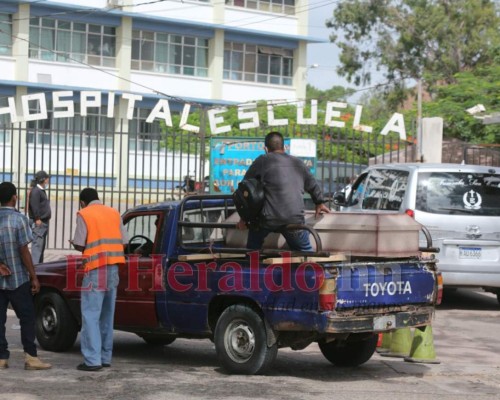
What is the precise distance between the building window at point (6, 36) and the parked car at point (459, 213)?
3308cm

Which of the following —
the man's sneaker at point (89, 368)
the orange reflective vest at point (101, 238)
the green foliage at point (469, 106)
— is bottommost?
the man's sneaker at point (89, 368)

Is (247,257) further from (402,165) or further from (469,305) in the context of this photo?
(469,305)

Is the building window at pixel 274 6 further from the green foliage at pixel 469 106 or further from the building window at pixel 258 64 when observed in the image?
the green foliage at pixel 469 106

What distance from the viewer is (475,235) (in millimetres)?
13812

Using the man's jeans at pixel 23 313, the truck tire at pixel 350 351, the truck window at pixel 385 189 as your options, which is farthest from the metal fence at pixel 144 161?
the truck tire at pixel 350 351

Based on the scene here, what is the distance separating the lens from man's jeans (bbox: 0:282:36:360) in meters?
9.09

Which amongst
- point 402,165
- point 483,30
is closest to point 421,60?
point 483,30

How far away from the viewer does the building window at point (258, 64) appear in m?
50.6

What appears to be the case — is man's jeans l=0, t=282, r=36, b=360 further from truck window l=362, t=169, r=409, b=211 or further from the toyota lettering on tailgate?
truck window l=362, t=169, r=409, b=211

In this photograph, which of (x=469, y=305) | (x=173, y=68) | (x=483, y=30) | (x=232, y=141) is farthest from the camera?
(x=483, y=30)

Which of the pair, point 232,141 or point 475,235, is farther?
point 232,141

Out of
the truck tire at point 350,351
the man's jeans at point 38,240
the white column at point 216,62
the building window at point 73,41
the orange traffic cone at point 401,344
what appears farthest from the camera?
the white column at point 216,62

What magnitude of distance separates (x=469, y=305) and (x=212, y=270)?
739 cm

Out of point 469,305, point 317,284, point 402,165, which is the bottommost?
point 469,305
